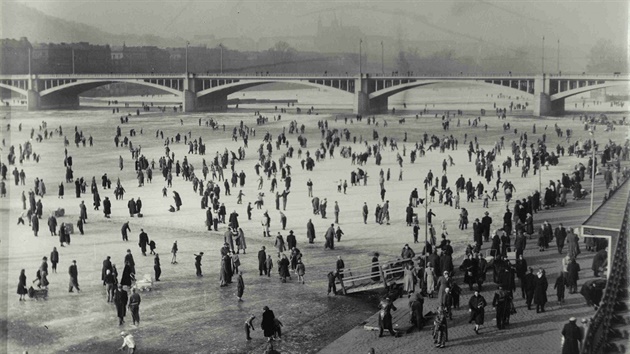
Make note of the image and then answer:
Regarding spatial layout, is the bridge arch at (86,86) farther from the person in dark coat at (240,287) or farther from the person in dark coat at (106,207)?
the person in dark coat at (240,287)

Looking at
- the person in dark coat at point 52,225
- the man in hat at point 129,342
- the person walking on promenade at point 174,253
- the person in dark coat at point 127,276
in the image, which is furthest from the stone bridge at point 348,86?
the man in hat at point 129,342

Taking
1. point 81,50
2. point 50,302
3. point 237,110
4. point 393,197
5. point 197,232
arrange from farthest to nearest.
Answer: point 81,50 < point 237,110 < point 393,197 < point 197,232 < point 50,302

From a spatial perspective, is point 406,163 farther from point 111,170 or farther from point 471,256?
point 471,256

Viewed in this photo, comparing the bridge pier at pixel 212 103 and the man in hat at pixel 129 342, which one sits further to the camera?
the bridge pier at pixel 212 103

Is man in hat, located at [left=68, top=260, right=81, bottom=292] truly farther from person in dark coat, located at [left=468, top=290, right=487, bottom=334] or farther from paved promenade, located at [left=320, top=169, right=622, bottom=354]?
person in dark coat, located at [left=468, top=290, right=487, bottom=334]

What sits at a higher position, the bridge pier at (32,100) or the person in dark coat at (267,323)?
the bridge pier at (32,100)

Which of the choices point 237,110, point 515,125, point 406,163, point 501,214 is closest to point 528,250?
point 501,214

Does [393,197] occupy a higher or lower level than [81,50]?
lower
